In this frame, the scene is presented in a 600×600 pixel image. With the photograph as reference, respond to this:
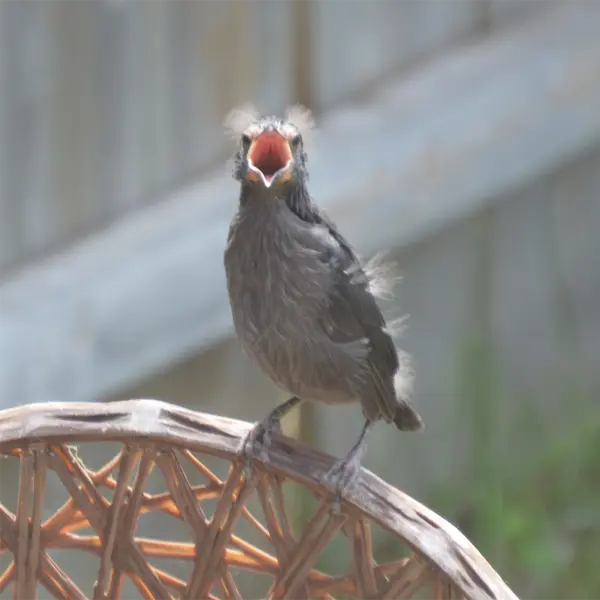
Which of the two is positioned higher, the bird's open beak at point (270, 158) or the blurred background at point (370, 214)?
the blurred background at point (370, 214)

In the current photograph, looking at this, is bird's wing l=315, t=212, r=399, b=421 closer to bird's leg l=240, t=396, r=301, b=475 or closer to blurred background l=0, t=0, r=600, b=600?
bird's leg l=240, t=396, r=301, b=475

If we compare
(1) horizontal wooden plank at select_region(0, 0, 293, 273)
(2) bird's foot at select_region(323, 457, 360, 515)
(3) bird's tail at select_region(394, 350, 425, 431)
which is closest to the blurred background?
(1) horizontal wooden plank at select_region(0, 0, 293, 273)

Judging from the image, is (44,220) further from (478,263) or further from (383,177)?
(478,263)

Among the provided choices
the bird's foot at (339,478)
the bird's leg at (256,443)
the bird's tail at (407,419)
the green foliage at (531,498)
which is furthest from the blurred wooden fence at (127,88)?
the bird's foot at (339,478)

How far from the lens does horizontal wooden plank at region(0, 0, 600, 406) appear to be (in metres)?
2.43

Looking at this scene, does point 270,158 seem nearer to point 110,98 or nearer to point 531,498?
point 110,98

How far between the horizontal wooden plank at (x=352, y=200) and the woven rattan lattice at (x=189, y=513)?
2.49 ft

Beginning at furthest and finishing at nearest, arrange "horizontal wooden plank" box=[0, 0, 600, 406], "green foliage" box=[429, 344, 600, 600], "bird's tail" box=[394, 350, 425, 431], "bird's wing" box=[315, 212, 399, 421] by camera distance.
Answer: "green foliage" box=[429, 344, 600, 600] < "horizontal wooden plank" box=[0, 0, 600, 406] < "bird's tail" box=[394, 350, 425, 431] < "bird's wing" box=[315, 212, 399, 421]

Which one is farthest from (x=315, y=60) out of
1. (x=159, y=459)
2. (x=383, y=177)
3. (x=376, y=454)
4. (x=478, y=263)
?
(x=159, y=459)

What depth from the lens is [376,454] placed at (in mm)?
3092

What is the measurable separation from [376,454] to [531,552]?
41 centimetres

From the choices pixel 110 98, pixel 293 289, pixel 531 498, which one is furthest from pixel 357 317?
pixel 531 498

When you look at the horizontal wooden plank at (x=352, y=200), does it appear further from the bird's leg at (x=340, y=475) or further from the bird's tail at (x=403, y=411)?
the bird's leg at (x=340, y=475)

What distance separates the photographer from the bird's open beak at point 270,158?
1.54 m
